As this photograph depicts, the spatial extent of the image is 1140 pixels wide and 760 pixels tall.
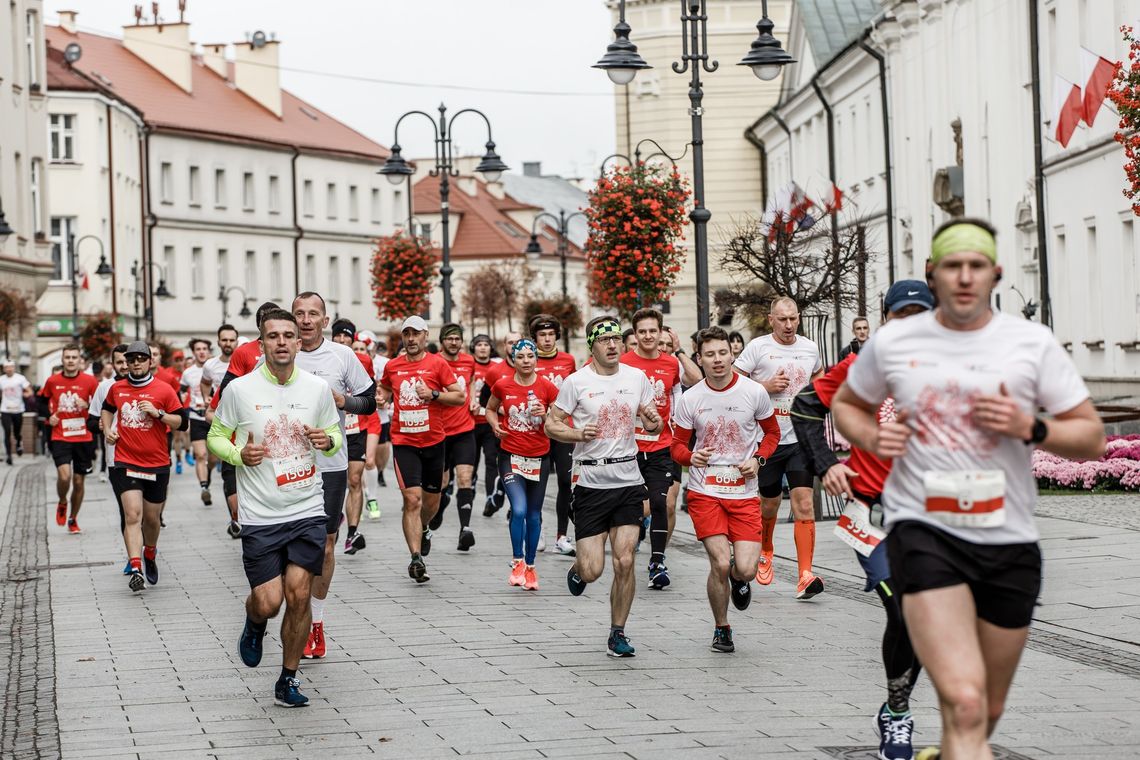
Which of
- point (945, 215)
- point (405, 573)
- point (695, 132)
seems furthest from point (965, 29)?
point (405, 573)

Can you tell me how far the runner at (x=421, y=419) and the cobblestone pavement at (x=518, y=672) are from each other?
704 millimetres

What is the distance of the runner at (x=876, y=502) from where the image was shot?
7.21 m

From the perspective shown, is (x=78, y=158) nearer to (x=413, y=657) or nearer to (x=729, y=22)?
(x=729, y=22)

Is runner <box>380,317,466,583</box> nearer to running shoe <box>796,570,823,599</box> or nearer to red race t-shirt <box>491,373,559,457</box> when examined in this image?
red race t-shirt <box>491,373,559,457</box>

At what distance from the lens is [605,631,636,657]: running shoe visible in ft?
33.5

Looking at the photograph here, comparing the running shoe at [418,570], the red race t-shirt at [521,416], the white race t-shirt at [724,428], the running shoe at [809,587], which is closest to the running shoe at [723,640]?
the white race t-shirt at [724,428]

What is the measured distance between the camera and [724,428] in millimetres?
10680

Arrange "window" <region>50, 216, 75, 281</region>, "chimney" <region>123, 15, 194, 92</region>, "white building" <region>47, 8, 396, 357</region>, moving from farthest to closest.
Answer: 1. "chimney" <region>123, 15, 194, 92</region>
2. "white building" <region>47, 8, 396, 357</region>
3. "window" <region>50, 216, 75, 281</region>

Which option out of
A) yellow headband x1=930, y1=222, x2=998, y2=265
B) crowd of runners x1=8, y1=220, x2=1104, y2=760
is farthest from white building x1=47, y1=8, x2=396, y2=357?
yellow headband x1=930, y1=222, x2=998, y2=265

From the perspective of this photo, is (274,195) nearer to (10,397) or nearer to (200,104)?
(200,104)

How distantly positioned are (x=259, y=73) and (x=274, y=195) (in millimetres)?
5495

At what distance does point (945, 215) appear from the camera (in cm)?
3809

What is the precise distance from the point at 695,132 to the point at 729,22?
151 feet

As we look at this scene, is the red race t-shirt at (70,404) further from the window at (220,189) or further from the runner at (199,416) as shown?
the window at (220,189)
